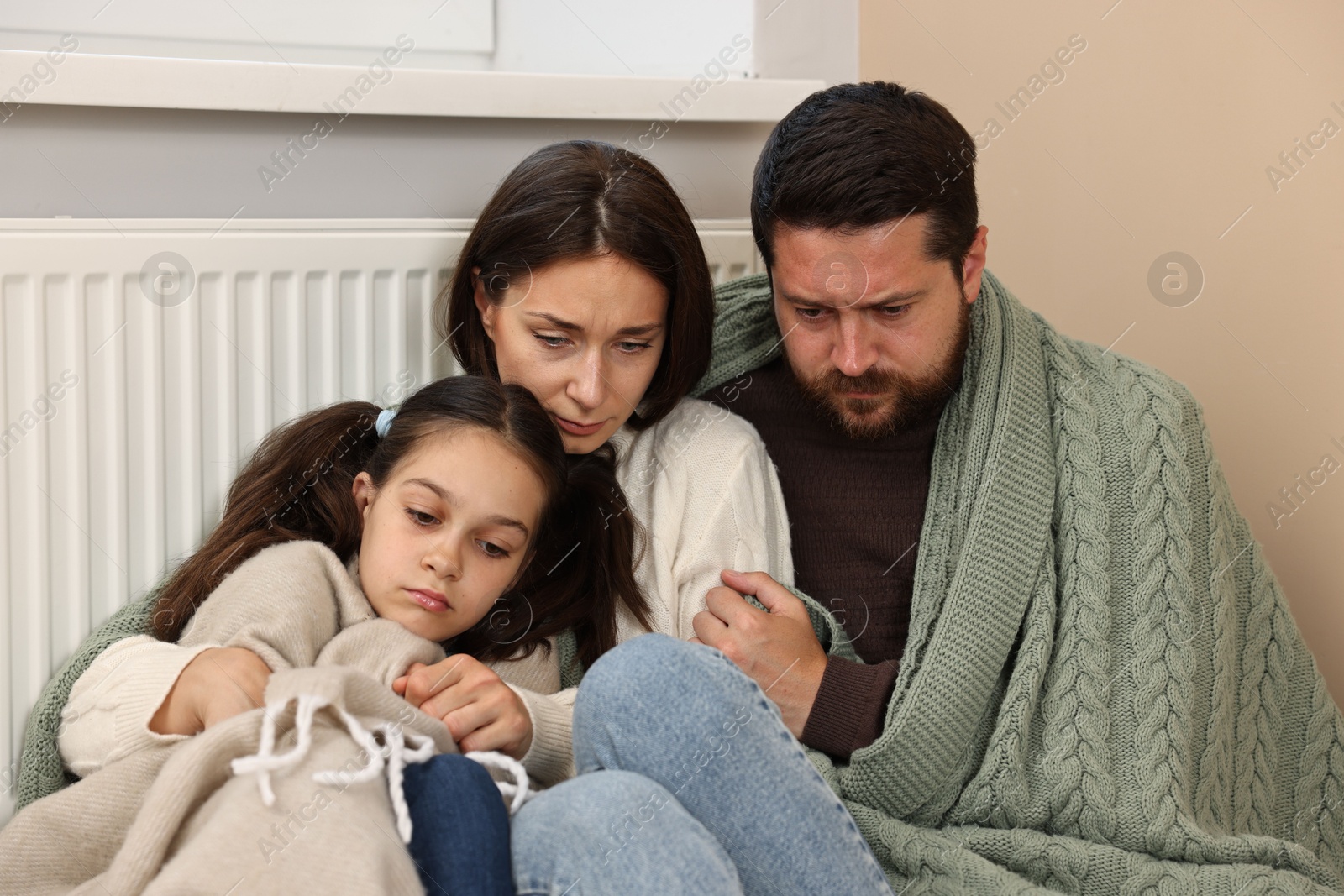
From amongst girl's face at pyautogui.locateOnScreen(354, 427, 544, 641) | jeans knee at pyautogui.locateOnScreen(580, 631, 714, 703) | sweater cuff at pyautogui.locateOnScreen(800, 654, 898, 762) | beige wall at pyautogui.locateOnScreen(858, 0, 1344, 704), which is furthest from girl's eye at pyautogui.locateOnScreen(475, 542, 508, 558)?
beige wall at pyautogui.locateOnScreen(858, 0, 1344, 704)

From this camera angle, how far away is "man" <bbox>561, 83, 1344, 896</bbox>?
1.17m

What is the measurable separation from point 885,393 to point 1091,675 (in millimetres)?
361

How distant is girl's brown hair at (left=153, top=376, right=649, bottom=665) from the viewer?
45.8 inches

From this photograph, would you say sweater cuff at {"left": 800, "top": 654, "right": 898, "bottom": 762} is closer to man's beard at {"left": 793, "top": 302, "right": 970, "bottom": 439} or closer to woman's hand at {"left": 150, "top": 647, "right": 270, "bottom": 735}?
man's beard at {"left": 793, "top": 302, "right": 970, "bottom": 439}

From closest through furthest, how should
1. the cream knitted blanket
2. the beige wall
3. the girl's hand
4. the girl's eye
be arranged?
1. the cream knitted blanket
2. the girl's hand
3. the girl's eye
4. the beige wall

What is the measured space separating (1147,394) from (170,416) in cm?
104

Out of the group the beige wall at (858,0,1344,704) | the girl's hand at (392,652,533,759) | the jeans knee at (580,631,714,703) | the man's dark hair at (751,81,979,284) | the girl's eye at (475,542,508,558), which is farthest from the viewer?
the beige wall at (858,0,1344,704)

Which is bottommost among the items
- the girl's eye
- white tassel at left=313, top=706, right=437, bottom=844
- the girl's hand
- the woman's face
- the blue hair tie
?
the girl's hand

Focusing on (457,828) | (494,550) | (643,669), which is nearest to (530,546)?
(494,550)

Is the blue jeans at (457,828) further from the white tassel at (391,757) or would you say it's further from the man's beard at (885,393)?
the man's beard at (885,393)

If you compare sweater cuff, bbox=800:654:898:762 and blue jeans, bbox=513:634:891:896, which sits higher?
blue jeans, bbox=513:634:891:896

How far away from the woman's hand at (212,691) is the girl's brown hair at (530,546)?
165mm

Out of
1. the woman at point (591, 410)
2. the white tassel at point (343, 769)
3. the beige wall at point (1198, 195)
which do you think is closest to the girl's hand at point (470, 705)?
the woman at point (591, 410)

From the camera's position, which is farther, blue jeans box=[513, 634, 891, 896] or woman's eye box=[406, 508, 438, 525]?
woman's eye box=[406, 508, 438, 525]
